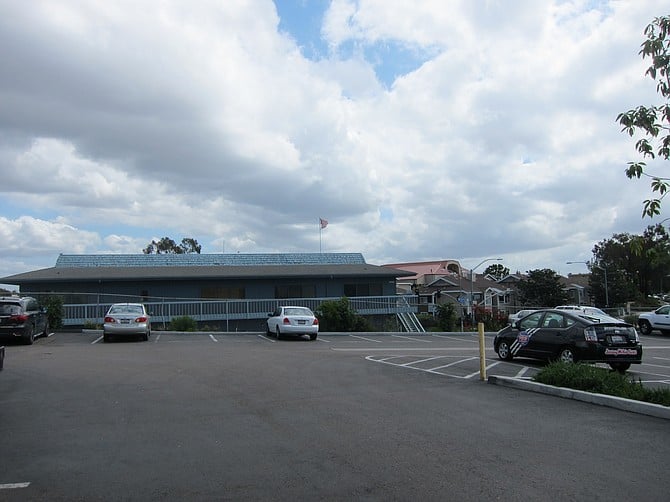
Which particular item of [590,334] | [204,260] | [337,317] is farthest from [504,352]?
[204,260]

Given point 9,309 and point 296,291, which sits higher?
point 296,291

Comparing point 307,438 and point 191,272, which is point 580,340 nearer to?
point 307,438

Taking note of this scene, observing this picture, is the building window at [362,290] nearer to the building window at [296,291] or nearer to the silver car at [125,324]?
the building window at [296,291]

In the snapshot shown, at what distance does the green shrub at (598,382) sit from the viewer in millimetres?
9078

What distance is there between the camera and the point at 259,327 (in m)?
35.3

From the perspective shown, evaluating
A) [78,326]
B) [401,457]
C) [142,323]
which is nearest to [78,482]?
[401,457]

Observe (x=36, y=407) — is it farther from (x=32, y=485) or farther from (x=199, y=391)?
(x=32, y=485)

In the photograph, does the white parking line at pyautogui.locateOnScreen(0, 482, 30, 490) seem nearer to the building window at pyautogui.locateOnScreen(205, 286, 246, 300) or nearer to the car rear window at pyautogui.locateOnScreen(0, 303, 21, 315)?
A: the car rear window at pyautogui.locateOnScreen(0, 303, 21, 315)

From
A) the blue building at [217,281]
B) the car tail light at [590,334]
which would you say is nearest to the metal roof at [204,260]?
the blue building at [217,281]

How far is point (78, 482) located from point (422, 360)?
38.9ft

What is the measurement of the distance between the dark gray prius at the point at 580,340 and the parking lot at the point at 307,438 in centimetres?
106

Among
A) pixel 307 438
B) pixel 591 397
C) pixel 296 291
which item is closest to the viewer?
pixel 307 438

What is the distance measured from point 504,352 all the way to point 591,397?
7.15 metres

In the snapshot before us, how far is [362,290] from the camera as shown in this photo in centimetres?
4178
